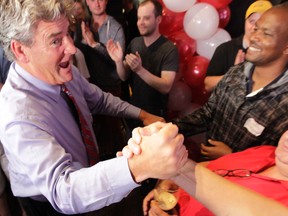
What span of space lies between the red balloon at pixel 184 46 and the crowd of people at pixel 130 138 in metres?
0.72

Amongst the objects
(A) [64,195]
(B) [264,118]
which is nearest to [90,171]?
(A) [64,195]

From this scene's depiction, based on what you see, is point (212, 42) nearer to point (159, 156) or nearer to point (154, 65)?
point (154, 65)

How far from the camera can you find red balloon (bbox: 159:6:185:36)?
2.83 m

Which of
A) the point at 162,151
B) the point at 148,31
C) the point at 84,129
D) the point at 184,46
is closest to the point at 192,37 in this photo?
→ the point at 184,46

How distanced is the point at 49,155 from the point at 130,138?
0.31m

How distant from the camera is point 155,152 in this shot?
86cm

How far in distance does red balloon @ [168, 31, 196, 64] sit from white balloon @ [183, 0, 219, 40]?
11 cm

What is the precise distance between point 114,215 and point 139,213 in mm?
Result: 232

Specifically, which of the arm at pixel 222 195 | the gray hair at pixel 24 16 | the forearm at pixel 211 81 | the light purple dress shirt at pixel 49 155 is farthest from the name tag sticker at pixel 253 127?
the gray hair at pixel 24 16

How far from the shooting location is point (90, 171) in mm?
948

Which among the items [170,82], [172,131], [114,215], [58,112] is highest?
[172,131]

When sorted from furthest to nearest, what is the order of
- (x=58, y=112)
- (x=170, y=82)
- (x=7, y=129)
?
1. (x=170, y=82)
2. (x=58, y=112)
3. (x=7, y=129)

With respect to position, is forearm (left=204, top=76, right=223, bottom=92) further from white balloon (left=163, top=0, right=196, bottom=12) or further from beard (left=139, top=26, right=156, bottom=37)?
white balloon (left=163, top=0, right=196, bottom=12)

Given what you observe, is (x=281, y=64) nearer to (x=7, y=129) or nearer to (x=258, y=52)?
(x=258, y=52)
